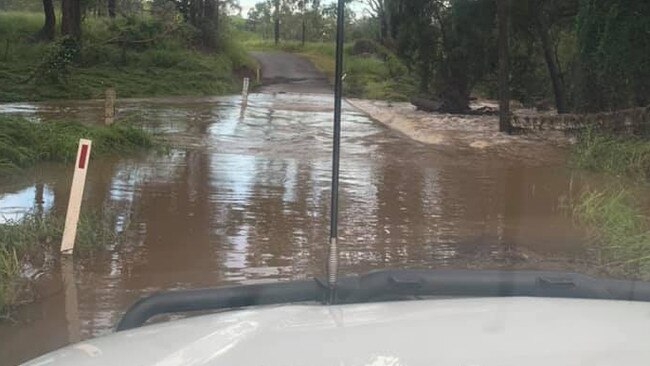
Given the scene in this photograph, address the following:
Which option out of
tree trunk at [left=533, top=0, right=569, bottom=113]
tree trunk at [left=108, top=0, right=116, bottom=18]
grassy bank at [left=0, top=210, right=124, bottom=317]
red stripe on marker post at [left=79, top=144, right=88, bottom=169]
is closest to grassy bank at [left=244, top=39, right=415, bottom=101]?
tree trunk at [left=533, top=0, right=569, bottom=113]

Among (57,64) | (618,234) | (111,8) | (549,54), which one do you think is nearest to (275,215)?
(618,234)

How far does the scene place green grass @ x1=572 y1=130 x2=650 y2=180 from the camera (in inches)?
525

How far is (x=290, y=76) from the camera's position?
4756 centimetres

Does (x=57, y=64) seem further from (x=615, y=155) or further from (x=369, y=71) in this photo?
(x=369, y=71)

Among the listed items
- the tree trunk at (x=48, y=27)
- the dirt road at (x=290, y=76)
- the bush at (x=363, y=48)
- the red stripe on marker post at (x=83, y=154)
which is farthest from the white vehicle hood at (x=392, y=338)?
the bush at (x=363, y=48)

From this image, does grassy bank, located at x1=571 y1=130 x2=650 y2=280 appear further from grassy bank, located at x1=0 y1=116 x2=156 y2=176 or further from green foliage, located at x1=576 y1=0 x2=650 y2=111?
grassy bank, located at x1=0 y1=116 x2=156 y2=176

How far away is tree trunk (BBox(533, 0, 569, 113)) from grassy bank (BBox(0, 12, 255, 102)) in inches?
620

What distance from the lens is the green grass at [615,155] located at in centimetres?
1333

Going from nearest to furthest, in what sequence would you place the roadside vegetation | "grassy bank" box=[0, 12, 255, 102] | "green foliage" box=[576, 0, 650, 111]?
1. "green foliage" box=[576, 0, 650, 111]
2. the roadside vegetation
3. "grassy bank" box=[0, 12, 255, 102]

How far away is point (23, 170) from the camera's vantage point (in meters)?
12.0

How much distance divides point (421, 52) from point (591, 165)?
605 inches

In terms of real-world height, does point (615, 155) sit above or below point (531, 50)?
below

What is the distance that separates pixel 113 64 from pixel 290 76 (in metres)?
13.9

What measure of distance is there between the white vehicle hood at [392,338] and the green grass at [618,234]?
4.65 m
